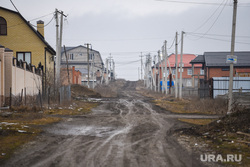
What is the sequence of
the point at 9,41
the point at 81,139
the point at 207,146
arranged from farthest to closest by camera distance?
the point at 9,41, the point at 81,139, the point at 207,146

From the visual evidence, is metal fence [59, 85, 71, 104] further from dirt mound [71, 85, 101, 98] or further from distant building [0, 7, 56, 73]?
dirt mound [71, 85, 101, 98]

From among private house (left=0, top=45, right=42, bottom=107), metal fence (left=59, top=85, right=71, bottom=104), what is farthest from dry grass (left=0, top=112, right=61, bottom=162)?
metal fence (left=59, top=85, right=71, bottom=104)

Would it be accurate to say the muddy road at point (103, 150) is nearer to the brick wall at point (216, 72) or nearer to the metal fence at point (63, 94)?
the metal fence at point (63, 94)

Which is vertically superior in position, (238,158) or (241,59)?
(241,59)

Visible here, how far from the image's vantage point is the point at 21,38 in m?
29.4

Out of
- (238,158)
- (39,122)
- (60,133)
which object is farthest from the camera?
(39,122)

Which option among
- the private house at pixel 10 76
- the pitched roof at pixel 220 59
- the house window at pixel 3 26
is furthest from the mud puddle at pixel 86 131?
the pitched roof at pixel 220 59

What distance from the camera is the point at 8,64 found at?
63.2 feet

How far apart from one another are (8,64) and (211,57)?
33703mm

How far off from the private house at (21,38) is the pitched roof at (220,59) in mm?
25077

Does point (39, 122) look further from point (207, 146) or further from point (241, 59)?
point (241, 59)

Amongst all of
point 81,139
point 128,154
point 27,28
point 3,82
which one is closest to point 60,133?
point 81,139

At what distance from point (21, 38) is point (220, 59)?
97.9 ft

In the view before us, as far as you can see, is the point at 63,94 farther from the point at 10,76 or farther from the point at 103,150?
the point at 103,150
